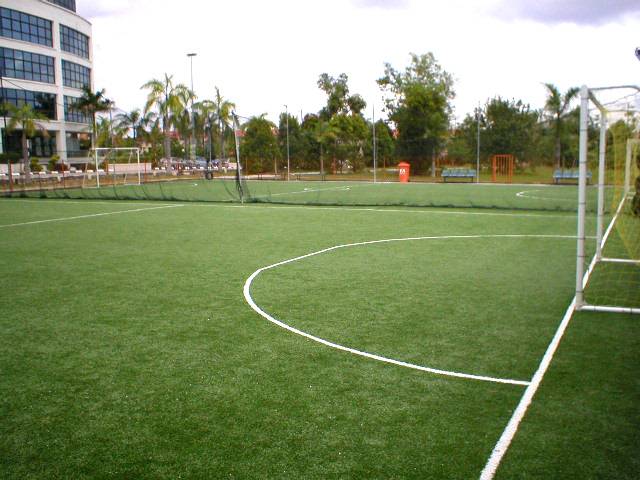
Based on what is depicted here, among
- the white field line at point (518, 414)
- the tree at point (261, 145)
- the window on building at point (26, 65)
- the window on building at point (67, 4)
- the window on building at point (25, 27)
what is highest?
the window on building at point (67, 4)

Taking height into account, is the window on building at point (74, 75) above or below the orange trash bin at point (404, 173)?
above

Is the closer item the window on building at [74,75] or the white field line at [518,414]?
the white field line at [518,414]

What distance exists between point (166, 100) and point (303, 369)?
44.5 metres

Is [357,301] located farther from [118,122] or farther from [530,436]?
[118,122]

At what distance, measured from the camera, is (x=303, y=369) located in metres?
Result: 4.83

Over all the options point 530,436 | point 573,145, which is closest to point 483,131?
point 573,145

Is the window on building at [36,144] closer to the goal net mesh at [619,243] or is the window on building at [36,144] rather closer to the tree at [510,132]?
the tree at [510,132]

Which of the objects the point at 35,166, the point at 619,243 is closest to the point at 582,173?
the point at 619,243

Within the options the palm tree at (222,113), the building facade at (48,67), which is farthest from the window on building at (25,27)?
the palm tree at (222,113)

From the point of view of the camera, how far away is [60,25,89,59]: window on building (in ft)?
176

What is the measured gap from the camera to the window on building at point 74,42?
53734 millimetres

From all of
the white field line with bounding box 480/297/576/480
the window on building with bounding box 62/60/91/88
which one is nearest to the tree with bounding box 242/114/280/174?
the window on building with bounding box 62/60/91/88

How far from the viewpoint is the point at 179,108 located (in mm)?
46000

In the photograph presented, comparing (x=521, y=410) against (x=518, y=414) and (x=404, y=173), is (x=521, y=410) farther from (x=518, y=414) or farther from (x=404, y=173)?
(x=404, y=173)
